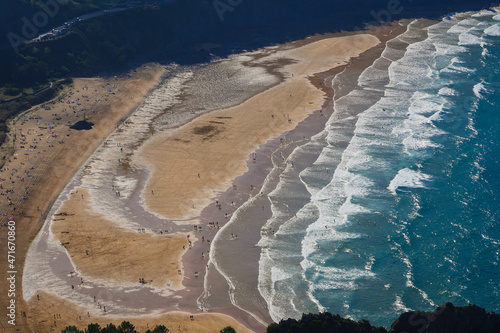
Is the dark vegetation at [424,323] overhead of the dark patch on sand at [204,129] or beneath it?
overhead

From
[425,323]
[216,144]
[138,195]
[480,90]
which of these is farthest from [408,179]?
[480,90]

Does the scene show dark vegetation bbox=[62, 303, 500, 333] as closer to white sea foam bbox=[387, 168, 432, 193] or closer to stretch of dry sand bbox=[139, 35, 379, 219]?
stretch of dry sand bbox=[139, 35, 379, 219]

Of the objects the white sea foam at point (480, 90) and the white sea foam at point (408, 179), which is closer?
the white sea foam at point (408, 179)

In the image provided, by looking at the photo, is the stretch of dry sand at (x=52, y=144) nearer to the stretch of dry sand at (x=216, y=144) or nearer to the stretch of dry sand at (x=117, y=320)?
the stretch of dry sand at (x=117, y=320)

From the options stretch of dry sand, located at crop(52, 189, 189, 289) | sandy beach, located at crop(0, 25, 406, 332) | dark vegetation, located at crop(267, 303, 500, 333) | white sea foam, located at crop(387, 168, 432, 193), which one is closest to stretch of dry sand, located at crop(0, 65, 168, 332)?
sandy beach, located at crop(0, 25, 406, 332)

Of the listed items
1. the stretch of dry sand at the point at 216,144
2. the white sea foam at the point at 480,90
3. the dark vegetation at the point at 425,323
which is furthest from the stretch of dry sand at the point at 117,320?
the white sea foam at the point at 480,90
